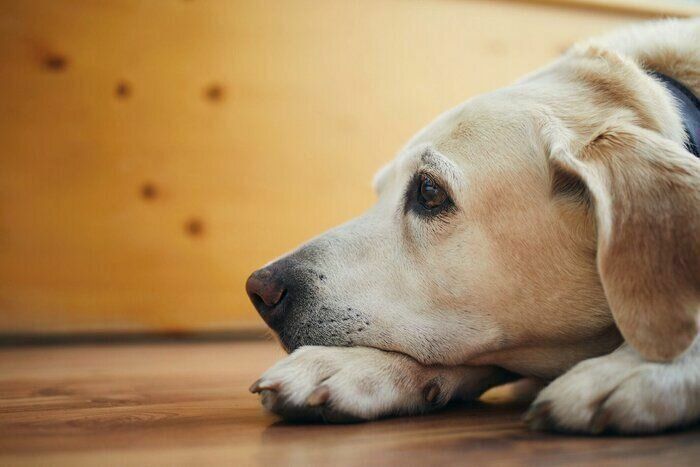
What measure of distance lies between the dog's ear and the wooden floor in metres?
0.20

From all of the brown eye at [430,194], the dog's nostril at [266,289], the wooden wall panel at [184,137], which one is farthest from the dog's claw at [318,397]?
the wooden wall panel at [184,137]

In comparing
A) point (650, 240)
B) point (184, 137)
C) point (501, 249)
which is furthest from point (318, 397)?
point (184, 137)

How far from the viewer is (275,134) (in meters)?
3.74

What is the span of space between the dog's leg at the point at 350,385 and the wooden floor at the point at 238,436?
0.04 meters

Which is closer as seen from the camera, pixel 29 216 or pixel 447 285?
pixel 447 285

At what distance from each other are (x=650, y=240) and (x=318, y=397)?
67 centimetres

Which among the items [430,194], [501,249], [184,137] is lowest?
[501,249]

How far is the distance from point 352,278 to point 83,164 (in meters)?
2.41

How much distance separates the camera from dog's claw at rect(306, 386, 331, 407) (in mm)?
1285

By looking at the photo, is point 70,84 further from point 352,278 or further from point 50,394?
point 352,278

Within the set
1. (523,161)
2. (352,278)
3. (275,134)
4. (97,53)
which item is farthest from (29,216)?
(523,161)

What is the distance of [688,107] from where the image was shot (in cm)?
160

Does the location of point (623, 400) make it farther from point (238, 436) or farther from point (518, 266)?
point (238, 436)

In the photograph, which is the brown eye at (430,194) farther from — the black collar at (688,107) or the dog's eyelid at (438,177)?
the black collar at (688,107)
